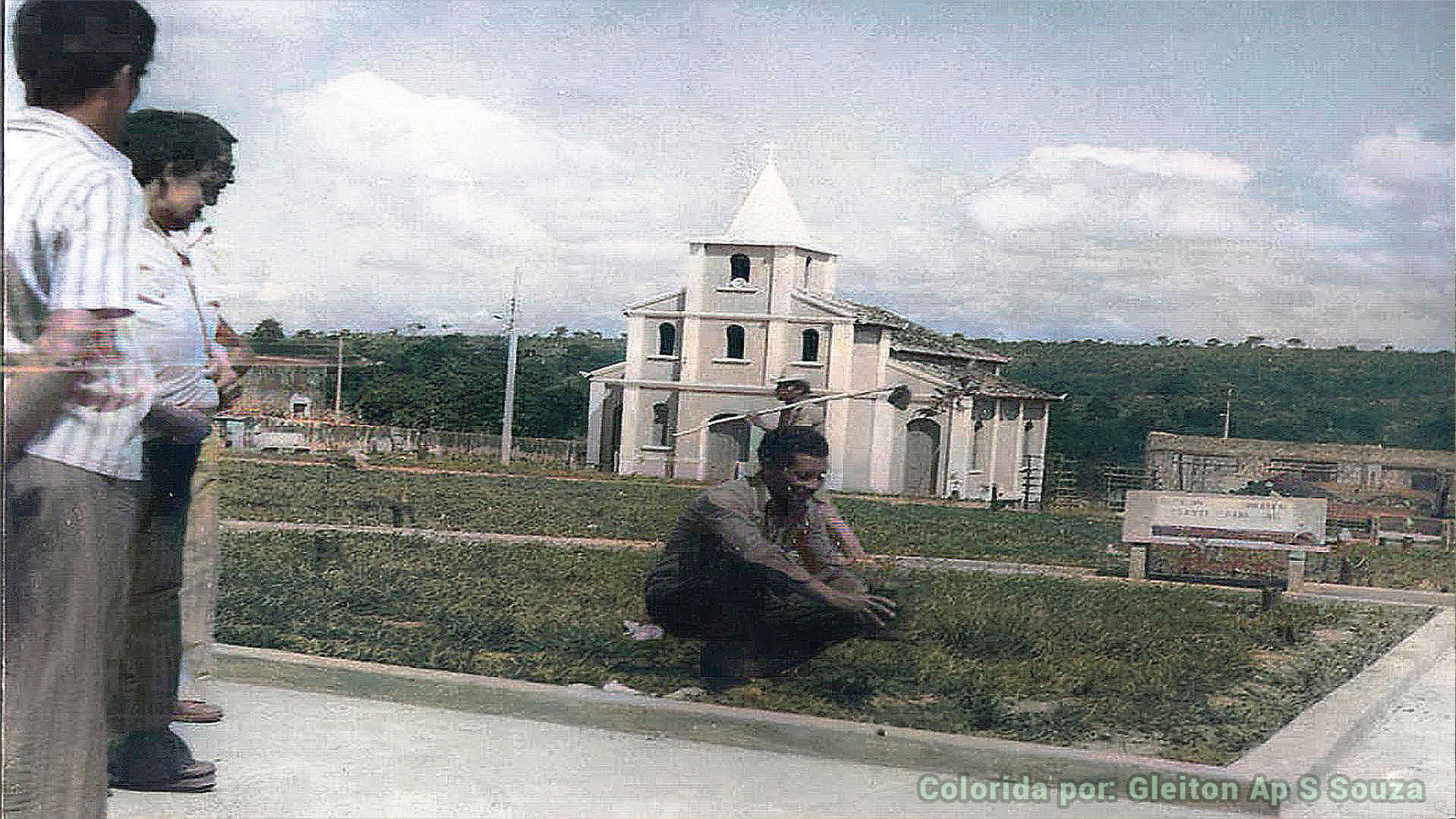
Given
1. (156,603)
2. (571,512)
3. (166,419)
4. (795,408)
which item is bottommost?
(156,603)

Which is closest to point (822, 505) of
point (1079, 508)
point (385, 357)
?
point (1079, 508)

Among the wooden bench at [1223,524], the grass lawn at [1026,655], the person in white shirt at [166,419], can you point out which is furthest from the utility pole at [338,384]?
the wooden bench at [1223,524]

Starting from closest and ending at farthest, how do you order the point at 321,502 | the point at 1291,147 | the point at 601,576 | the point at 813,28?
the point at 1291,147, the point at 813,28, the point at 601,576, the point at 321,502

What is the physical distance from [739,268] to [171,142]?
4.11 ft

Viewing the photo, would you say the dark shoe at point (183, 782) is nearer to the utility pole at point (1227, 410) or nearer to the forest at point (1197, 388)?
the forest at point (1197, 388)

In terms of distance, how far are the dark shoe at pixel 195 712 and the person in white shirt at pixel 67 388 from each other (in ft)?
0.66

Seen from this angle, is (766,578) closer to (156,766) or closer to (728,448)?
(728,448)

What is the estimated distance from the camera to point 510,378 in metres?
3.90

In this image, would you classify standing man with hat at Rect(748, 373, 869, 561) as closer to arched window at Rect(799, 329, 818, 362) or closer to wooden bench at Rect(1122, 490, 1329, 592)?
arched window at Rect(799, 329, 818, 362)

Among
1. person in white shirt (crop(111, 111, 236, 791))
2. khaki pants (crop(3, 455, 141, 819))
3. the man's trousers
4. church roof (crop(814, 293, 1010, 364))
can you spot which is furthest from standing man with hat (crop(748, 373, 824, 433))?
khaki pants (crop(3, 455, 141, 819))

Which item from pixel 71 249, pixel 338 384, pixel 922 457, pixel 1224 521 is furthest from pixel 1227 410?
pixel 71 249

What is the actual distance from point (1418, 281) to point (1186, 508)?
1.89ft

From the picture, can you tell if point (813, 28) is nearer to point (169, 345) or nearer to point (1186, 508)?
point (1186, 508)

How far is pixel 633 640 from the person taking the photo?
12.5 feet
